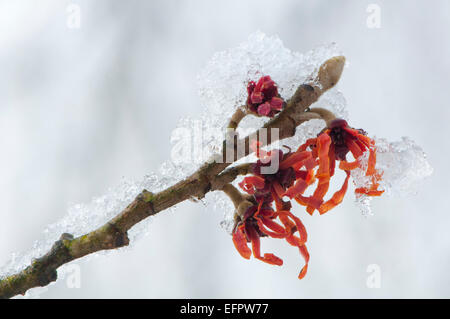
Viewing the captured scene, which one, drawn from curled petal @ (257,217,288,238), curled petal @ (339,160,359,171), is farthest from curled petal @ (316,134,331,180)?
curled petal @ (257,217,288,238)

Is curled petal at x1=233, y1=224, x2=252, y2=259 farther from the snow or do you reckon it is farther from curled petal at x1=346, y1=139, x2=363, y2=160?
curled petal at x1=346, y1=139, x2=363, y2=160

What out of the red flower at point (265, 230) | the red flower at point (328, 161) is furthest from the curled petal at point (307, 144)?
the red flower at point (265, 230)

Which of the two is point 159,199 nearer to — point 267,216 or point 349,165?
point 267,216

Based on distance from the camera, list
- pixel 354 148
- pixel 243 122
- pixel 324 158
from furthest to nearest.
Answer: pixel 243 122, pixel 354 148, pixel 324 158

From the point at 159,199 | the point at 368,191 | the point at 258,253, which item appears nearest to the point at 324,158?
the point at 368,191

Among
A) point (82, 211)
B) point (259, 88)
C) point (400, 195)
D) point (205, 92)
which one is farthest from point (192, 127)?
point (400, 195)

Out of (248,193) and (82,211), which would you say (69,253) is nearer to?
(82,211)

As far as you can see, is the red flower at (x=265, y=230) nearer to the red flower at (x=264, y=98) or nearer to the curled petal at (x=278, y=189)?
the curled petal at (x=278, y=189)
